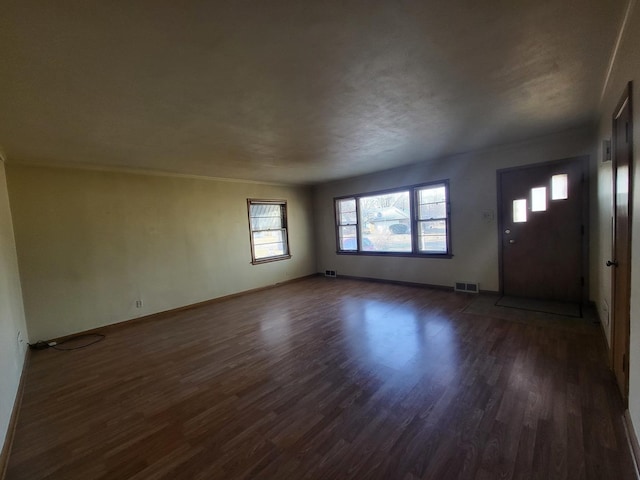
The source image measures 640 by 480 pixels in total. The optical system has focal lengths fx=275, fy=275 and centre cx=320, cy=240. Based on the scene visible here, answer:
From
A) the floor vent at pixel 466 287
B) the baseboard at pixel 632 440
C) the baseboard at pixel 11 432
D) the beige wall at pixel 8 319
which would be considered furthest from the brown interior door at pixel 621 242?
the beige wall at pixel 8 319

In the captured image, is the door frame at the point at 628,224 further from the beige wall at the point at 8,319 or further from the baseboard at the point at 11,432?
the beige wall at the point at 8,319

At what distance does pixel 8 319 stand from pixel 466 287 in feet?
20.2

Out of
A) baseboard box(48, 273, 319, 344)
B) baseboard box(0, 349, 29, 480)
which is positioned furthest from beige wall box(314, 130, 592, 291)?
baseboard box(0, 349, 29, 480)

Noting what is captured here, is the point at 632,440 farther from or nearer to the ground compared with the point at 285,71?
nearer to the ground

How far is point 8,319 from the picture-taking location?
8.61 ft

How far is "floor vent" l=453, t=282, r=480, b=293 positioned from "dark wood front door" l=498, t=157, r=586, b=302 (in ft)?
1.42

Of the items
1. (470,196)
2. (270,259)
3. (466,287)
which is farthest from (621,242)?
(270,259)

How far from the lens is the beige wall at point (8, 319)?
2.10 m

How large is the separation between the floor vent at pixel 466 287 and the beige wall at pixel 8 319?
5.74 metres

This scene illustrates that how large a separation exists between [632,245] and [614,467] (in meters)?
1.26

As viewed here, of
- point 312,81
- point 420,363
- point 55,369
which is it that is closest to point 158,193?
point 55,369

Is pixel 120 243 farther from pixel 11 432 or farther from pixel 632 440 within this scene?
pixel 632 440

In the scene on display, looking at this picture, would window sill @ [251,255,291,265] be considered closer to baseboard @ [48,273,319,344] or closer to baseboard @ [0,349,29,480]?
baseboard @ [48,273,319,344]

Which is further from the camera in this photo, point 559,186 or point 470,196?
point 470,196
